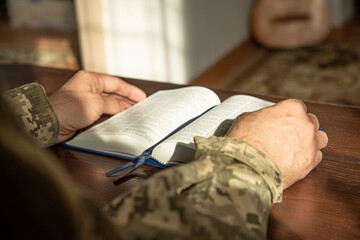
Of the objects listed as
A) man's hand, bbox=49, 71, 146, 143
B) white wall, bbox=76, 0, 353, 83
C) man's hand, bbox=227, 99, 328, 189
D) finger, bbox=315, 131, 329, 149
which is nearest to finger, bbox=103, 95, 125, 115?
man's hand, bbox=49, 71, 146, 143

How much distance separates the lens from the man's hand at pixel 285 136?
812 millimetres

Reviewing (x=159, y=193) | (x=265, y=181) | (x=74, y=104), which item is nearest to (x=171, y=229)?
(x=159, y=193)

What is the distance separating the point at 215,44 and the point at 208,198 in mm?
3553

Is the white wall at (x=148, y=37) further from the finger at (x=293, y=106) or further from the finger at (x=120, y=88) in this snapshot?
the finger at (x=293, y=106)

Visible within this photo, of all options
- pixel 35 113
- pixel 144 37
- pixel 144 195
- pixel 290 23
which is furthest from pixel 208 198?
pixel 290 23

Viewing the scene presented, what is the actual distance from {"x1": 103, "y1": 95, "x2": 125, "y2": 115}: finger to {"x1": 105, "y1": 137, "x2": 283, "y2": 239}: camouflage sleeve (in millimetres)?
447

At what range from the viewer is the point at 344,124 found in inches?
43.3

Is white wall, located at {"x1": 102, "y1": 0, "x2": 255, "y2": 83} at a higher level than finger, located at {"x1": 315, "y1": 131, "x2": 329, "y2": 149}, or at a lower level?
lower

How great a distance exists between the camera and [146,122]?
40.3 inches

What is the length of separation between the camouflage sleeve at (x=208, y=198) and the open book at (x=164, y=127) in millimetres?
155

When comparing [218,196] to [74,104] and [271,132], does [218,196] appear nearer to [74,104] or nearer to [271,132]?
[271,132]

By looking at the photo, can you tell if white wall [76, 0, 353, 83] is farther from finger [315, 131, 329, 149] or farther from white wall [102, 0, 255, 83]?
finger [315, 131, 329, 149]

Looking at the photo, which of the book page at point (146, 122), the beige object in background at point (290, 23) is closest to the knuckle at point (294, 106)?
the book page at point (146, 122)

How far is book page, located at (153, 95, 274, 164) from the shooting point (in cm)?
90
